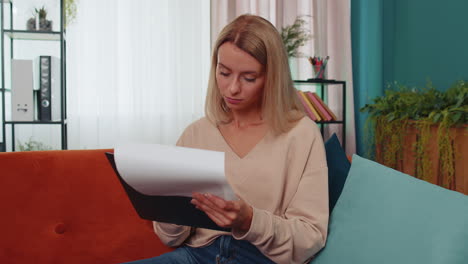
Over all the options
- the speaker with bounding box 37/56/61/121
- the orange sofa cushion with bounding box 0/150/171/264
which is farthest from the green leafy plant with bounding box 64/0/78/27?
the orange sofa cushion with bounding box 0/150/171/264

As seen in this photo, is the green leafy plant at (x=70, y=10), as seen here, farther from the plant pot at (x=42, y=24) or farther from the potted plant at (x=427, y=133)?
the potted plant at (x=427, y=133)

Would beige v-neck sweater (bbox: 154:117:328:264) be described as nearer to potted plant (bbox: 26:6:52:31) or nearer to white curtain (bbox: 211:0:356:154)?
potted plant (bbox: 26:6:52:31)

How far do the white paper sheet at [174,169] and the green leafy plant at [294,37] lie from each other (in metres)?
2.45

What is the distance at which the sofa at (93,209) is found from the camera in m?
0.88

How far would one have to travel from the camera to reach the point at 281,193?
103 centimetres

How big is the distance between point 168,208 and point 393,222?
16.7 inches

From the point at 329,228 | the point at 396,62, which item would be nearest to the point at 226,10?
the point at 396,62

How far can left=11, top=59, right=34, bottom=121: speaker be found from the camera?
96.5 inches

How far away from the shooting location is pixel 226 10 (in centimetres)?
344

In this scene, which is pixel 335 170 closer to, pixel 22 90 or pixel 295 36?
pixel 22 90

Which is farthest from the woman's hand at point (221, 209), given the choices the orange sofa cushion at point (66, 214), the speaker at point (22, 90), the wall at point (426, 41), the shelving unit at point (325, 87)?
the wall at point (426, 41)

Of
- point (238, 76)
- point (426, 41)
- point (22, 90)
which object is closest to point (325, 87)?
point (426, 41)

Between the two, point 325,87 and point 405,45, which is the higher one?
point 405,45

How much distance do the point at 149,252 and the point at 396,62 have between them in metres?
2.90
